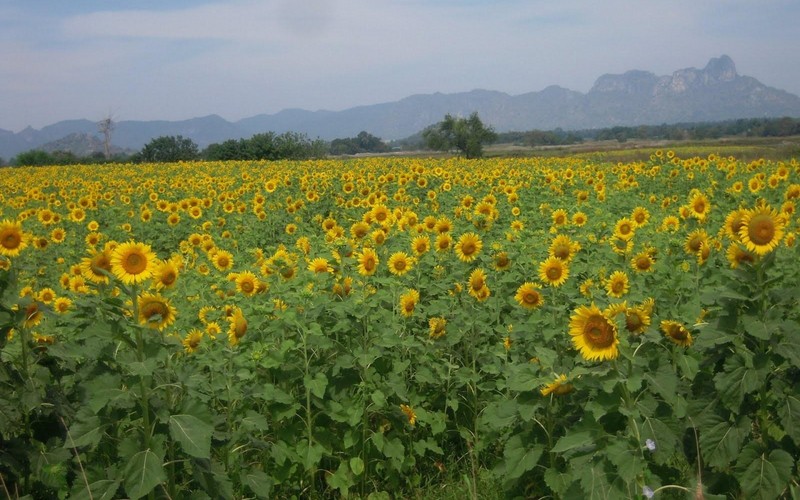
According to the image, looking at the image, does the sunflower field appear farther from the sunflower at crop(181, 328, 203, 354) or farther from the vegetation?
the vegetation

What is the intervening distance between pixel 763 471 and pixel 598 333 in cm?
103

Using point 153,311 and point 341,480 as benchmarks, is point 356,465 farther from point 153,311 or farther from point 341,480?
point 153,311

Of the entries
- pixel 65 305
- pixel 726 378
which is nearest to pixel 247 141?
pixel 65 305

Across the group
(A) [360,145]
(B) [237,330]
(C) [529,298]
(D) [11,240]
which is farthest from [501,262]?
(A) [360,145]

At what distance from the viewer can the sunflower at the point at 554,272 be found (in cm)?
435

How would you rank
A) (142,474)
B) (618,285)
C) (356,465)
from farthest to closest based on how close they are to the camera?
(618,285) → (356,465) → (142,474)

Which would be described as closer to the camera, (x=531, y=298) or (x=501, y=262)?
(x=531, y=298)

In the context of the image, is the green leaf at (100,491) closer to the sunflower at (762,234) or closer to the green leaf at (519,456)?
the green leaf at (519,456)

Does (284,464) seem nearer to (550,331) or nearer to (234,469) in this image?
(234,469)

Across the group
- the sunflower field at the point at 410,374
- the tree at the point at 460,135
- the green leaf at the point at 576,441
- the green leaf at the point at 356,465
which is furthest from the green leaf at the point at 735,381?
the tree at the point at 460,135

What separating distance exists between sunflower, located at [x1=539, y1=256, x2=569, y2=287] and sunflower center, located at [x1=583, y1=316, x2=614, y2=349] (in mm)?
1568

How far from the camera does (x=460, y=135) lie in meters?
59.5

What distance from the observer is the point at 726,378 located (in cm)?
294

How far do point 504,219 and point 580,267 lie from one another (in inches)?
222
